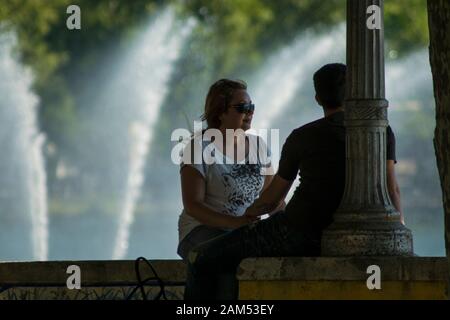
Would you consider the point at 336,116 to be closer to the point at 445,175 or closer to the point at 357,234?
the point at 357,234

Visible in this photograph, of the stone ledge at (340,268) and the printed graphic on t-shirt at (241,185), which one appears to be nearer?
the stone ledge at (340,268)

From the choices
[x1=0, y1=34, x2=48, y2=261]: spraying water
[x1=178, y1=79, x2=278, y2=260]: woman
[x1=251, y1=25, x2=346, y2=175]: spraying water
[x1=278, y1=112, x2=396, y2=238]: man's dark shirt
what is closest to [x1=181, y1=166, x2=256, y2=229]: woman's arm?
[x1=178, y1=79, x2=278, y2=260]: woman

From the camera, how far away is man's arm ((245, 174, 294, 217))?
7738 millimetres

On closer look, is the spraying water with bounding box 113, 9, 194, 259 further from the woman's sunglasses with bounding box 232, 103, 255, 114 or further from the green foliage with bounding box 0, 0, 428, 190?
the woman's sunglasses with bounding box 232, 103, 255, 114

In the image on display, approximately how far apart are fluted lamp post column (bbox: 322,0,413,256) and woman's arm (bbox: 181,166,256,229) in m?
0.67

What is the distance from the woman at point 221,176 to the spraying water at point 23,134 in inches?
1073

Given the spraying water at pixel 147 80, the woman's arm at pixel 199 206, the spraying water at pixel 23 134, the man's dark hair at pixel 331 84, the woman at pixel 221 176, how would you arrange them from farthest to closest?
the spraying water at pixel 147 80 < the spraying water at pixel 23 134 < the woman at pixel 221 176 < the woman's arm at pixel 199 206 < the man's dark hair at pixel 331 84

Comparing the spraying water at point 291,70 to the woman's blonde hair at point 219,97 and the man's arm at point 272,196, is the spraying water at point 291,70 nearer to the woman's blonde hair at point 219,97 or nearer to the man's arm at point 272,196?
the woman's blonde hair at point 219,97

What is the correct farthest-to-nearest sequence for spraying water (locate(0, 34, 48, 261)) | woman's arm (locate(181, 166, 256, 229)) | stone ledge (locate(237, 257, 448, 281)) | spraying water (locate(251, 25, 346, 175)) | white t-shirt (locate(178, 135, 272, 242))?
spraying water (locate(251, 25, 346, 175)) → spraying water (locate(0, 34, 48, 261)) → white t-shirt (locate(178, 135, 272, 242)) → woman's arm (locate(181, 166, 256, 229)) → stone ledge (locate(237, 257, 448, 281))

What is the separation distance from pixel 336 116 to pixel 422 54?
30.4 meters

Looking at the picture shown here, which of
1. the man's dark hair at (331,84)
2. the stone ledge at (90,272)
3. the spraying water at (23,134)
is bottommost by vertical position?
the stone ledge at (90,272)

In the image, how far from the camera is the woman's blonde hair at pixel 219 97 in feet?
27.9

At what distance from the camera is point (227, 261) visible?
24.7 feet

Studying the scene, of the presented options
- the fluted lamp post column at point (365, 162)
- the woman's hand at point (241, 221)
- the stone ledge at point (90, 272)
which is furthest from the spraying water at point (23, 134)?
the fluted lamp post column at point (365, 162)
